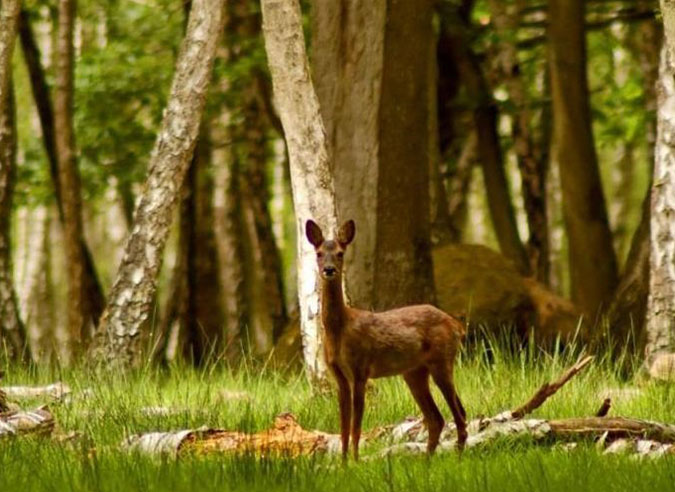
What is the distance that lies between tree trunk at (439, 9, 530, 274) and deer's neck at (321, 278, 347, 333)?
1441 cm

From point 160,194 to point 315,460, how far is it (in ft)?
27.2

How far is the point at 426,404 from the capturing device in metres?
10.4

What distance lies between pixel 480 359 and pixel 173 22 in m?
15.9

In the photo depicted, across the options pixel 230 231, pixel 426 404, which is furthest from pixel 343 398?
pixel 230 231

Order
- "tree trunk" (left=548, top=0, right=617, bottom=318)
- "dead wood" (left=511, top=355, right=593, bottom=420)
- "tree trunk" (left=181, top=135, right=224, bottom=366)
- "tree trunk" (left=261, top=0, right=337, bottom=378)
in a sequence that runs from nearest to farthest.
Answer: "dead wood" (left=511, top=355, right=593, bottom=420) < "tree trunk" (left=261, top=0, right=337, bottom=378) < "tree trunk" (left=548, top=0, right=617, bottom=318) < "tree trunk" (left=181, top=135, right=224, bottom=366)

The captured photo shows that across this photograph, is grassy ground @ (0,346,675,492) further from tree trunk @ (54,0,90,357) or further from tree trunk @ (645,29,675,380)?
tree trunk @ (54,0,90,357)

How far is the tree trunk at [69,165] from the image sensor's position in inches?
875

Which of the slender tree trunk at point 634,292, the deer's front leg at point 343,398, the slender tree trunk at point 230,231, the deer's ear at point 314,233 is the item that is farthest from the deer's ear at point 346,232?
the slender tree trunk at point 230,231

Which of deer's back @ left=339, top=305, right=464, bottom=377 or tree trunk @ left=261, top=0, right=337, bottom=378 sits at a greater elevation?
tree trunk @ left=261, top=0, right=337, bottom=378

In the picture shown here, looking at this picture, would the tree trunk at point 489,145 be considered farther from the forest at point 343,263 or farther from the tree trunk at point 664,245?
the tree trunk at point 664,245

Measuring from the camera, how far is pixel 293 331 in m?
19.2

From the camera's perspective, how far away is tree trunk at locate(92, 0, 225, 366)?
55.5ft

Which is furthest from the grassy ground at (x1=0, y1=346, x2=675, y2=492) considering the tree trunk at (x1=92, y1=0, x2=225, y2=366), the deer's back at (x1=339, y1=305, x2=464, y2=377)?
the tree trunk at (x1=92, y1=0, x2=225, y2=366)

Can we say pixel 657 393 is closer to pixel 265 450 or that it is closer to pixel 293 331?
pixel 265 450
